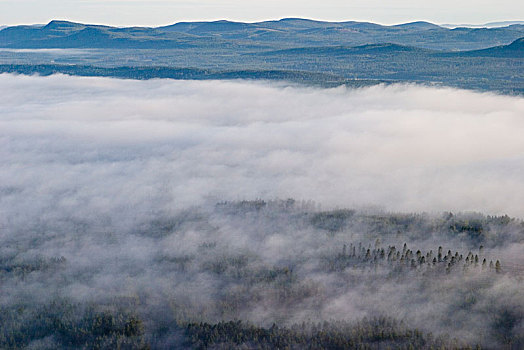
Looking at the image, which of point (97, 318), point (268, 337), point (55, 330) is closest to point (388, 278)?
point (268, 337)

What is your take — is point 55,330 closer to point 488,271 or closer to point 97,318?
point 97,318

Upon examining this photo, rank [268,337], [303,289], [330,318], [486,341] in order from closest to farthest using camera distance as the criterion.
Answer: [486,341] < [268,337] < [330,318] < [303,289]

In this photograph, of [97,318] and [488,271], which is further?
[488,271]

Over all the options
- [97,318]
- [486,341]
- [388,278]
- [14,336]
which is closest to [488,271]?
[388,278]

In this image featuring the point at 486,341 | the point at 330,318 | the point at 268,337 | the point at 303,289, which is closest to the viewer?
the point at 486,341

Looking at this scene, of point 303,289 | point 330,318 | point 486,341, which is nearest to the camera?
point 486,341

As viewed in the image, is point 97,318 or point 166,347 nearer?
point 166,347

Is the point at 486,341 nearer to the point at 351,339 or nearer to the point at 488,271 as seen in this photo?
the point at 351,339

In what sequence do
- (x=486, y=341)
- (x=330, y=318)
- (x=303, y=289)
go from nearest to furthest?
(x=486, y=341), (x=330, y=318), (x=303, y=289)

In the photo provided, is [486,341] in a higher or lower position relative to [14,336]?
higher
